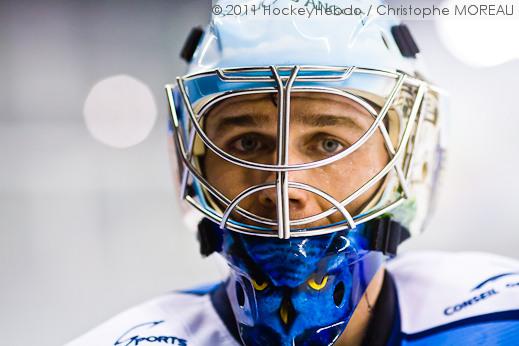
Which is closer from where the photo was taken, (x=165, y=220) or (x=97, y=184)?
(x=165, y=220)

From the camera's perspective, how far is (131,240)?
2707 mm

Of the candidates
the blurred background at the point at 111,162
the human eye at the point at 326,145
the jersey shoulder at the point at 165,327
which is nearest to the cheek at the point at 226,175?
the human eye at the point at 326,145

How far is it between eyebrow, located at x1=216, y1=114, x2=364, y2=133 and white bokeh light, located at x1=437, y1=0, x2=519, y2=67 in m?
1.67

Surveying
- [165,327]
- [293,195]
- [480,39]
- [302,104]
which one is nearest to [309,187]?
[293,195]

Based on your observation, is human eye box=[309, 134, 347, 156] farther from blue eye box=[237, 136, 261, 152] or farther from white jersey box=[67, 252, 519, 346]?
white jersey box=[67, 252, 519, 346]

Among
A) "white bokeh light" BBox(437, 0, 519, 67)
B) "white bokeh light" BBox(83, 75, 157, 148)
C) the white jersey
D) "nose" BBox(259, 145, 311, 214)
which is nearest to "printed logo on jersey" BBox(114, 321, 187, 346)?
the white jersey

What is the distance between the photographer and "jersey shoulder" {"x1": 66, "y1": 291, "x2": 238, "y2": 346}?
1015mm

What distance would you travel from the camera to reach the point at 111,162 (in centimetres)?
344

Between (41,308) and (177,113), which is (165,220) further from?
(177,113)

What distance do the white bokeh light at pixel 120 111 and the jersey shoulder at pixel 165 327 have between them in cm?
243

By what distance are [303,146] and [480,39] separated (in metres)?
2.06

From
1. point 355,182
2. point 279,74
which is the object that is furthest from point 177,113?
point 355,182

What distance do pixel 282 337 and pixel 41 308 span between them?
5.31ft

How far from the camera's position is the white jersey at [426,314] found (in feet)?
3.28
